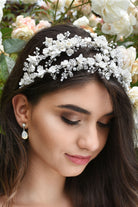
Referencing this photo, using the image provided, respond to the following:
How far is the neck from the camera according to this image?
1608 mm

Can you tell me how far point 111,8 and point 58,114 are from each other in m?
0.50

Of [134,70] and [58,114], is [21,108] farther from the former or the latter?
[134,70]

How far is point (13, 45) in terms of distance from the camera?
4.59ft

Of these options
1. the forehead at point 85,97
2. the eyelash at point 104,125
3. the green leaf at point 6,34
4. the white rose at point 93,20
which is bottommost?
the eyelash at point 104,125

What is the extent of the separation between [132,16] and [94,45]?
9.5 inches

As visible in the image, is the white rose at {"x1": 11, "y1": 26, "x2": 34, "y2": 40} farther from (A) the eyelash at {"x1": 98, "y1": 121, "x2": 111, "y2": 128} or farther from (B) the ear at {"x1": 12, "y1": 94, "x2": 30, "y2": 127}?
(A) the eyelash at {"x1": 98, "y1": 121, "x2": 111, "y2": 128}

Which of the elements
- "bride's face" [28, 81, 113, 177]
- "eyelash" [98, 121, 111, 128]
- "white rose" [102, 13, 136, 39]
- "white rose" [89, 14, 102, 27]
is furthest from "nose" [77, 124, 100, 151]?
"white rose" [89, 14, 102, 27]

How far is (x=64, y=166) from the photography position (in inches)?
56.6

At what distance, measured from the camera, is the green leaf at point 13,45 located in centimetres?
138

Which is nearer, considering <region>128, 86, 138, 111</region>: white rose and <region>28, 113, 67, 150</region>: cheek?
<region>28, 113, 67, 150</region>: cheek

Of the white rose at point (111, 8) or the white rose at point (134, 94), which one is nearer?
the white rose at point (111, 8)

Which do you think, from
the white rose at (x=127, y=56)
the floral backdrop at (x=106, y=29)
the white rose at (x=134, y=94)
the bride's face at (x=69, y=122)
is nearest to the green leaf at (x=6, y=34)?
the floral backdrop at (x=106, y=29)

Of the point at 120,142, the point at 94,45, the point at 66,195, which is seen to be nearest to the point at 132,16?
the point at 94,45

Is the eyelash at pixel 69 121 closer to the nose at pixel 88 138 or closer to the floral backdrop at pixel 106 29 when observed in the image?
A: the nose at pixel 88 138
